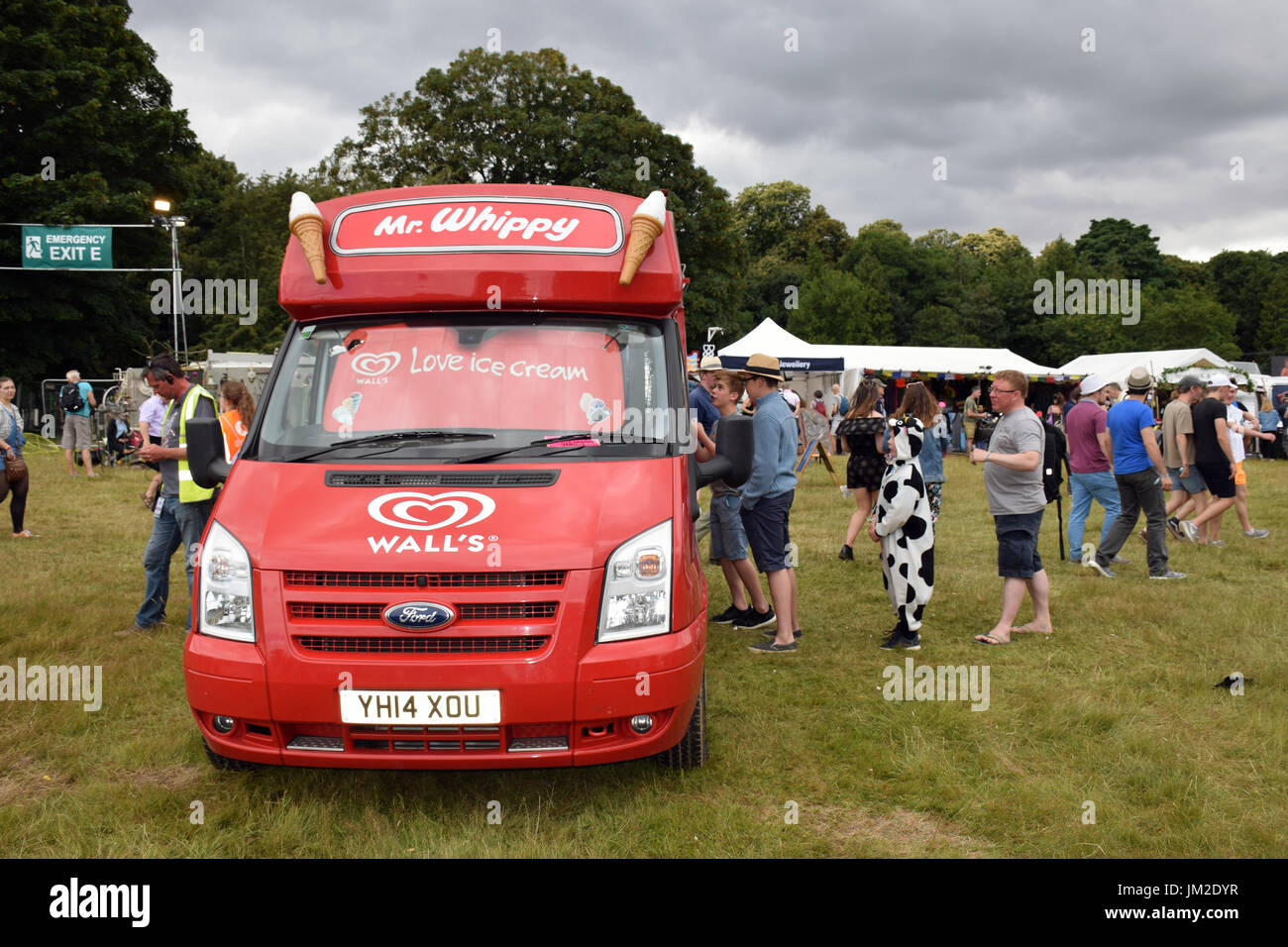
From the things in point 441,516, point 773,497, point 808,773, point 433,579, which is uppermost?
point 441,516

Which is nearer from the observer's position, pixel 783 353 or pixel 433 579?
pixel 433 579

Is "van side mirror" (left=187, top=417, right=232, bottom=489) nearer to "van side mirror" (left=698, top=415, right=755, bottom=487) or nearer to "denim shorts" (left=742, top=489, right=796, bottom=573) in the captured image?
"van side mirror" (left=698, top=415, right=755, bottom=487)

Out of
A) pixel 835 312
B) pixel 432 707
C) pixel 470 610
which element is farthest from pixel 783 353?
pixel 835 312

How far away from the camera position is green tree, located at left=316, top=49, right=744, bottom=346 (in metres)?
35.9

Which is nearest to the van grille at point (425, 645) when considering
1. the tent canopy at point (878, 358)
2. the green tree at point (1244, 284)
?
the tent canopy at point (878, 358)

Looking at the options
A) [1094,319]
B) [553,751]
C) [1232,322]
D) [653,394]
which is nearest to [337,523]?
[553,751]

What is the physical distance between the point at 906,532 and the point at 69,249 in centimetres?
2469

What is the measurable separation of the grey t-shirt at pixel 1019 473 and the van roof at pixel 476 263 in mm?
3061

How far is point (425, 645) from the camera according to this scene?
363cm

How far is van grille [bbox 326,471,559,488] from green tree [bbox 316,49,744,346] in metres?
32.3

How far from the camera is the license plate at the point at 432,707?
Result: 143 inches

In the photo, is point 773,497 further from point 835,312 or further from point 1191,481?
point 835,312

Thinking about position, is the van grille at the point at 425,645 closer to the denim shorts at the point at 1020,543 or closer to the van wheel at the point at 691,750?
the van wheel at the point at 691,750

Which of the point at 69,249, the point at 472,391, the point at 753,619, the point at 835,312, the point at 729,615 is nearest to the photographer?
the point at 472,391
